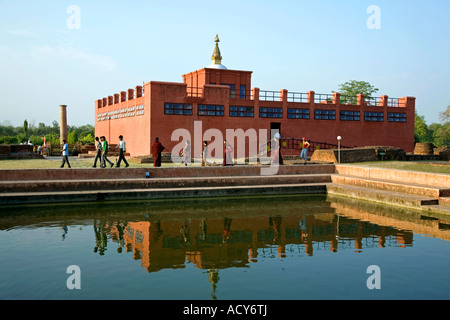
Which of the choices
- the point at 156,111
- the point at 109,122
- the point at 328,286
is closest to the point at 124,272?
the point at 328,286

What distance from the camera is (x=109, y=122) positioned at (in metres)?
38.5

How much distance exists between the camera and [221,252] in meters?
9.40

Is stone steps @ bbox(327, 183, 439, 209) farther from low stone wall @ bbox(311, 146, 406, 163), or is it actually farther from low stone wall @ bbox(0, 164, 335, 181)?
low stone wall @ bbox(311, 146, 406, 163)

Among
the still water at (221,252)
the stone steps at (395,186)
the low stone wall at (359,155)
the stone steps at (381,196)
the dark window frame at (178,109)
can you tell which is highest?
the dark window frame at (178,109)

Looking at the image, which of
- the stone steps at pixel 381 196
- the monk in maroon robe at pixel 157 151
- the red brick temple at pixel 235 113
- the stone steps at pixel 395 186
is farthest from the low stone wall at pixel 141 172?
the red brick temple at pixel 235 113

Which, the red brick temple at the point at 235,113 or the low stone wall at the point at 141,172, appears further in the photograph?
the red brick temple at the point at 235,113

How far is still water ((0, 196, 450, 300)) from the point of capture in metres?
7.08

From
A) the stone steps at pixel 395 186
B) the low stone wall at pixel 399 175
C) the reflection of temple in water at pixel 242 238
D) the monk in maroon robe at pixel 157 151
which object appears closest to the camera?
the reflection of temple in water at pixel 242 238

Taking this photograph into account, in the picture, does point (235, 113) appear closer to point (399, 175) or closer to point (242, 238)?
point (399, 175)

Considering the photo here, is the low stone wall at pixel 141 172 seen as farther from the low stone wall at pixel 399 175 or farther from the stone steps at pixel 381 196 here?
the stone steps at pixel 381 196

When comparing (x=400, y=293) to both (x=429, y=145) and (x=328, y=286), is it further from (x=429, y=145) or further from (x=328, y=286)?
(x=429, y=145)

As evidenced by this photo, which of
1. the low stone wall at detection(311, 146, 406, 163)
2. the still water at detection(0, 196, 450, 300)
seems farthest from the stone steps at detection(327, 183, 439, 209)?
the low stone wall at detection(311, 146, 406, 163)

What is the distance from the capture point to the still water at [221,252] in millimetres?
7078

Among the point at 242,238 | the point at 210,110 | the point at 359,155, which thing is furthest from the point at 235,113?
the point at 242,238
